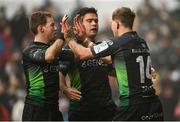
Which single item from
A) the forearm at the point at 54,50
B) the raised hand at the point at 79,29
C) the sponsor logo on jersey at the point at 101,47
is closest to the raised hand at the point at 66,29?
the forearm at the point at 54,50

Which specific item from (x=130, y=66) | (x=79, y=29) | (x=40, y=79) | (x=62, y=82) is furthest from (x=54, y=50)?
(x=62, y=82)

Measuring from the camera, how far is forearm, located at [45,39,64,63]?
8.19 meters

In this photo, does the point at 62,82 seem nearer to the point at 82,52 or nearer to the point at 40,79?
the point at 40,79

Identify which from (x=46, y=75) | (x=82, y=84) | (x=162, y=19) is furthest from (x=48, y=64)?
(x=162, y=19)

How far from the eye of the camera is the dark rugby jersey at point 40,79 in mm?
8500

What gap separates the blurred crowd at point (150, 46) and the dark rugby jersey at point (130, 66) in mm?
5462

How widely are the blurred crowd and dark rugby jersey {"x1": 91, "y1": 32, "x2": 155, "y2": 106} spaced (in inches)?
215

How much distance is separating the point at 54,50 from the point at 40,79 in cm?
52

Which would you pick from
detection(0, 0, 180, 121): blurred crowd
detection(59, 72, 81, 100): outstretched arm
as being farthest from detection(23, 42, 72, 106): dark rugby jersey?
detection(0, 0, 180, 121): blurred crowd

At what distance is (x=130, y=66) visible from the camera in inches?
316

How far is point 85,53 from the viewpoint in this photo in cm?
819

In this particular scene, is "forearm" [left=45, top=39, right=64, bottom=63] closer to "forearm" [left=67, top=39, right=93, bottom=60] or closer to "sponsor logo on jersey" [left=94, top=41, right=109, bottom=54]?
"forearm" [left=67, top=39, right=93, bottom=60]

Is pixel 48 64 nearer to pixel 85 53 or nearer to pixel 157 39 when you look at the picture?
pixel 85 53

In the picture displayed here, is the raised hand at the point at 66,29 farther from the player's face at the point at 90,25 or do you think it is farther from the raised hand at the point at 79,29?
the player's face at the point at 90,25
